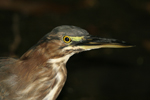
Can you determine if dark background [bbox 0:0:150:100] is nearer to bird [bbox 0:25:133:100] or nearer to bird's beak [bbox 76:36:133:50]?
bird [bbox 0:25:133:100]

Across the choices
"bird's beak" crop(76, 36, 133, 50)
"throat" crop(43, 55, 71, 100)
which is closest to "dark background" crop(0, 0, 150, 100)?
"throat" crop(43, 55, 71, 100)

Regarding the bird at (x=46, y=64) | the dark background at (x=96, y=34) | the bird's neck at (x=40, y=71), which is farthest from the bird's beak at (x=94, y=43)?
the dark background at (x=96, y=34)

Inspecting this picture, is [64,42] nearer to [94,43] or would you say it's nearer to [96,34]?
[94,43]

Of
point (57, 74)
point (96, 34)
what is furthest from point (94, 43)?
point (96, 34)

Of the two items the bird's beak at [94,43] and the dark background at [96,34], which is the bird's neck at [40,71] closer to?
the bird's beak at [94,43]

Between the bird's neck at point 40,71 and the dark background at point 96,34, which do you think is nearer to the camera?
the bird's neck at point 40,71

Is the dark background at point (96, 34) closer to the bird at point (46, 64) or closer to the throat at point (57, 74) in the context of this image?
the throat at point (57, 74)

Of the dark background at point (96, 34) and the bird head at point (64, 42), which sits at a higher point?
the bird head at point (64, 42)
